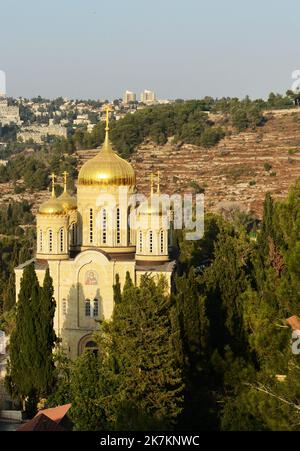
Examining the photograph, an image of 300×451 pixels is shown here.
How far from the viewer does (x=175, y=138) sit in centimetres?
9388

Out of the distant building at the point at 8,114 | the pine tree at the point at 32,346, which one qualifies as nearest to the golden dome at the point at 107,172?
the pine tree at the point at 32,346

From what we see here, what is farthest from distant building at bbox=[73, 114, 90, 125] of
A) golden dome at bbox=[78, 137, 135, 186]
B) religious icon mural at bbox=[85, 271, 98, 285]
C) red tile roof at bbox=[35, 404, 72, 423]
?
red tile roof at bbox=[35, 404, 72, 423]

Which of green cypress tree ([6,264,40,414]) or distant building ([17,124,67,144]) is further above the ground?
distant building ([17,124,67,144])

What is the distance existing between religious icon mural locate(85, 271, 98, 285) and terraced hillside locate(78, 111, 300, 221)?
133 ft

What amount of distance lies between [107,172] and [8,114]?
152 meters

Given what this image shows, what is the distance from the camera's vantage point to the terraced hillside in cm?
8200

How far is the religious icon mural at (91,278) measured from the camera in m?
35.9

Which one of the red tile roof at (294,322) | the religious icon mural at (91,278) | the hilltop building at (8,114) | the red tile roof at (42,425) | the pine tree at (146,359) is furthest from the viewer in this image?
the hilltop building at (8,114)

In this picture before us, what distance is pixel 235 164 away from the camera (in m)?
88.9

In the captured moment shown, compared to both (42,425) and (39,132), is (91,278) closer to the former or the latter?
(42,425)

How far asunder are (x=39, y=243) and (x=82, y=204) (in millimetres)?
2138

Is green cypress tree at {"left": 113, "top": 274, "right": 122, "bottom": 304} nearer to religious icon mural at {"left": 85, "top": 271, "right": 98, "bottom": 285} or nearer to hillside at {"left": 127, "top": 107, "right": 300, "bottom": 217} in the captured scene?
religious icon mural at {"left": 85, "top": 271, "right": 98, "bottom": 285}

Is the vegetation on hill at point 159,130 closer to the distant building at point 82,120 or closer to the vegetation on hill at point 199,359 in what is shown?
the vegetation on hill at point 199,359

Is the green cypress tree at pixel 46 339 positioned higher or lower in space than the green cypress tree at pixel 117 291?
lower
